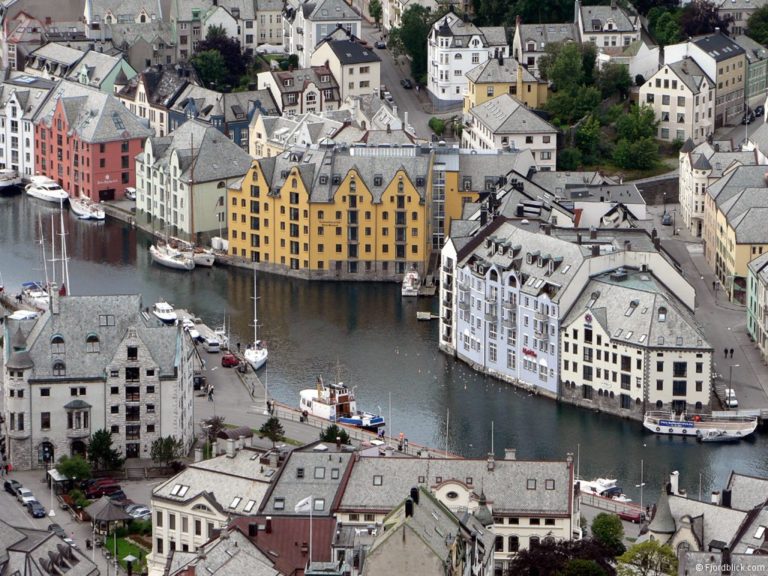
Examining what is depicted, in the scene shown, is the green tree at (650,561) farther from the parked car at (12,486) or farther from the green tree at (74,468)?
the parked car at (12,486)

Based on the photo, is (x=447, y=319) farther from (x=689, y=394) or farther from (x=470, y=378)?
(x=689, y=394)

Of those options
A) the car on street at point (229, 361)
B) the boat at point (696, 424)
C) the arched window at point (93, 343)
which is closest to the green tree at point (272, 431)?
the arched window at point (93, 343)

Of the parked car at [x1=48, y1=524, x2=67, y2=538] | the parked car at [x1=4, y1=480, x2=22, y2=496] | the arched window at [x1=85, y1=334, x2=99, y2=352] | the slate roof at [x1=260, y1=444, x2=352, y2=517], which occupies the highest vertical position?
the arched window at [x1=85, y1=334, x2=99, y2=352]

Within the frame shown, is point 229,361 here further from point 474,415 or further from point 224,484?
point 224,484

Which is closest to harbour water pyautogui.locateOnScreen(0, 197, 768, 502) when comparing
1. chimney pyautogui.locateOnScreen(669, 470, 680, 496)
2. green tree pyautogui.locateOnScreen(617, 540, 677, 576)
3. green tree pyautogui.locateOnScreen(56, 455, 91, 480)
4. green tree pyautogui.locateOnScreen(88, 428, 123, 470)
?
chimney pyautogui.locateOnScreen(669, 470, 680, 496)

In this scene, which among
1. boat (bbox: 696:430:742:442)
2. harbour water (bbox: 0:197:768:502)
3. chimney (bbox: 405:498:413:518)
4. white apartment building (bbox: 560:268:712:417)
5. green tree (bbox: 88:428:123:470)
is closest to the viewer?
chimney (bbox: 405:498:413:518)

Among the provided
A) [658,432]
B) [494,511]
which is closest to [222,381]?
[658,432]

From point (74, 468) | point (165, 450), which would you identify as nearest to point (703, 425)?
point (165, 450)

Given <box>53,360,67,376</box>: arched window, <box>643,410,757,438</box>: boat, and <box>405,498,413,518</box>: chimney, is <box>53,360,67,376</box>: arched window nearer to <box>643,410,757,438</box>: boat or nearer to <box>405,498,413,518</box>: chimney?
<box>643,410,757,438</box>: boat
